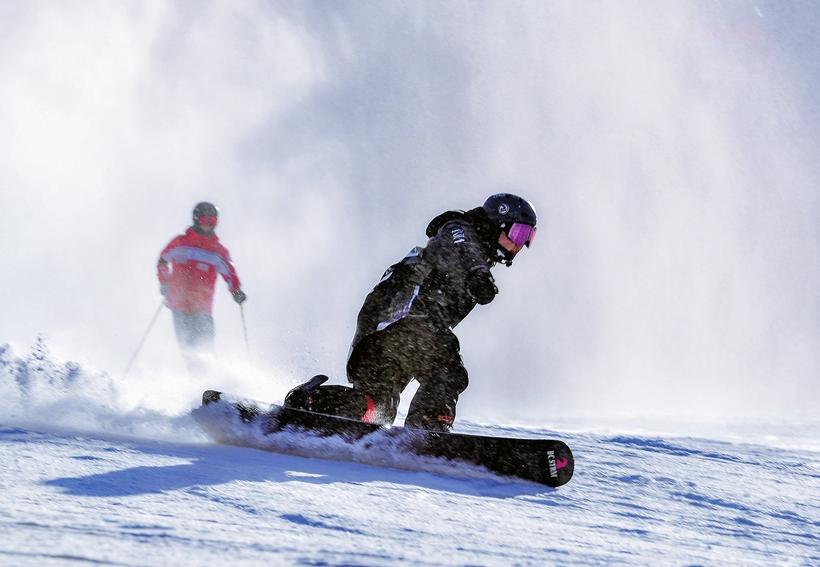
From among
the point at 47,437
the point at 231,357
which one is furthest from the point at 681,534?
the point at 231,357

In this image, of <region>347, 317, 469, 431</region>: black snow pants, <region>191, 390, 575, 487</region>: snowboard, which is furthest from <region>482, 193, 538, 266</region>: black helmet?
<region>191, 390, 575, 487</region>: snowboard

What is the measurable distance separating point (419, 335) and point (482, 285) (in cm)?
45

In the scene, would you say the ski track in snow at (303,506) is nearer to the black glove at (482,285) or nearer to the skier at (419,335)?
the skier at (419,335)

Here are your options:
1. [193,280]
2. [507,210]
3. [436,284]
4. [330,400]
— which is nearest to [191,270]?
[193,280]

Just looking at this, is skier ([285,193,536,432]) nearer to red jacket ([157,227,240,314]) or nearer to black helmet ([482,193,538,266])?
black helmet ([482,193,538,266])

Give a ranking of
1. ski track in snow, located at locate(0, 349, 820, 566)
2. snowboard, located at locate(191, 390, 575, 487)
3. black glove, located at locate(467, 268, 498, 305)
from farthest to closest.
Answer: black glove, located at locate(467, 268, 498, 305)
snowboard, located at locate(191, 390, 575, 487)
ski track in snow, located at locate(0, 349, 820, 566)

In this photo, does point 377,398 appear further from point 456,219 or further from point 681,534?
point 681,534

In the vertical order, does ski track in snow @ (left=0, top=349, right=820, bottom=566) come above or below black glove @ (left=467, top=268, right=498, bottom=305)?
below

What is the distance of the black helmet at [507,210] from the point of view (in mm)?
3936

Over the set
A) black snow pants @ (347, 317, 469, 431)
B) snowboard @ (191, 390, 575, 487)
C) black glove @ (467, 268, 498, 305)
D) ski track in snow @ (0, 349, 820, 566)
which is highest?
black glove @ (467, 268, 498, 305)

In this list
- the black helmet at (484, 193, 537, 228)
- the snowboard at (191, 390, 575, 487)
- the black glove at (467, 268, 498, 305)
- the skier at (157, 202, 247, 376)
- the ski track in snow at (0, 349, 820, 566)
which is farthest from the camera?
the skier at (157, 202, 247, 376)

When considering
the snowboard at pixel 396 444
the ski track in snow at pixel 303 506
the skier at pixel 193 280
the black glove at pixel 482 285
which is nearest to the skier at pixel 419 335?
the black glove at pixel 482 285

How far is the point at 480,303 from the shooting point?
3.69 metres

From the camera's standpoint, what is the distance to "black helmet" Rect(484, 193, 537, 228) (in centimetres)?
394
